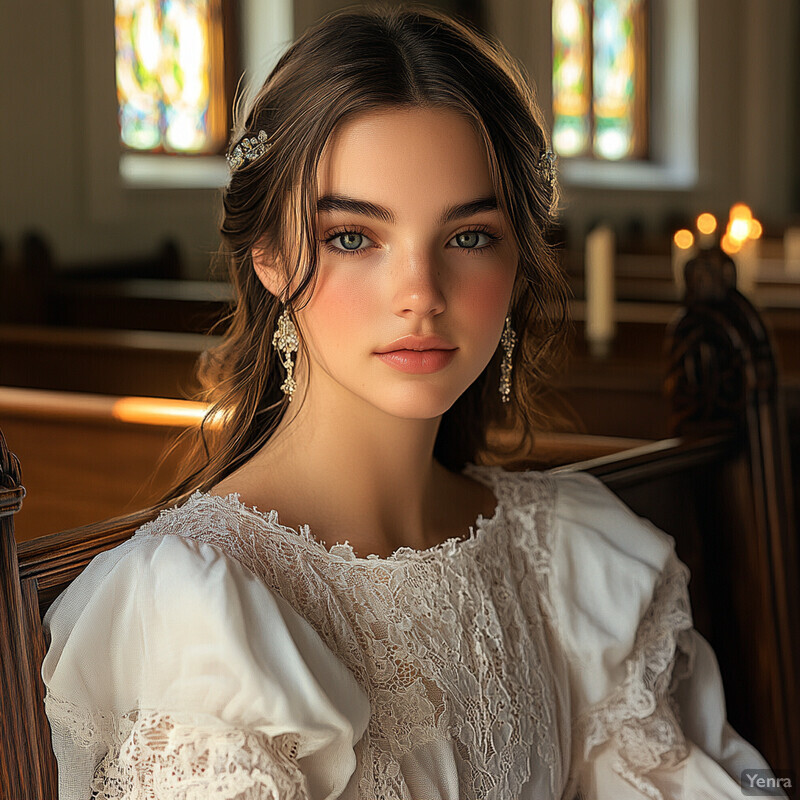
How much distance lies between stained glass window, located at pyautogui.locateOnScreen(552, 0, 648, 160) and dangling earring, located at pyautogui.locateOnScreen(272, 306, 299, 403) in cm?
842

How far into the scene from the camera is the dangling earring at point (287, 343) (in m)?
1.23

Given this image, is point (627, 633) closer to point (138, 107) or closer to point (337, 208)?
point (337, 208)

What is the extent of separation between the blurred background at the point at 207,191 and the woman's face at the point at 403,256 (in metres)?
0.34

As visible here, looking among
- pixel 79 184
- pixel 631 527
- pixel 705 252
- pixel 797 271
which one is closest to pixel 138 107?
pixel 79 184

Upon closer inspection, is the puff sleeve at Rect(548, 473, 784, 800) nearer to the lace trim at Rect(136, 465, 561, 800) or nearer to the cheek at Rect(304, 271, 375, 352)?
the lace trim at Rect(136, 465, 561, 800)


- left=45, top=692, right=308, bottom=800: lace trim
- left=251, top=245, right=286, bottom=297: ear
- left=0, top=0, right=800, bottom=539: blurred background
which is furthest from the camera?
left=0, top=0, right=800, bottom=539: blurred background

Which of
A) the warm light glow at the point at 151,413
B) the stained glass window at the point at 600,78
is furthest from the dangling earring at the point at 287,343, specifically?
the stained glass window at the point at 600,78

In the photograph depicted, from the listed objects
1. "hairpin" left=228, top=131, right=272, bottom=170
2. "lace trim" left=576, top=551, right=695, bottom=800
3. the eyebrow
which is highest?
"hairpin" left=228, top=131, right=272, bottom=170

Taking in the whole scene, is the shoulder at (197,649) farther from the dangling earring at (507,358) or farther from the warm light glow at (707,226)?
the warm light glow at (707,226)

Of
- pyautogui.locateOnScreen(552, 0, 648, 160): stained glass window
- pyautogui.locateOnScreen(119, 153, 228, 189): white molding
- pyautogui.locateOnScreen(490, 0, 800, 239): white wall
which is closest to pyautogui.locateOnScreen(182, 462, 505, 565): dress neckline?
pyautogui.locateOnScreen(119, 153, 228, 189): white molding

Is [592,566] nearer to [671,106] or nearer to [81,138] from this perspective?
[81,138]

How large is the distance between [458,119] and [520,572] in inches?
21.0

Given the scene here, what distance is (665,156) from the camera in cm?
1030

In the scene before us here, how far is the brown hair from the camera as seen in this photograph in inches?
44.4
